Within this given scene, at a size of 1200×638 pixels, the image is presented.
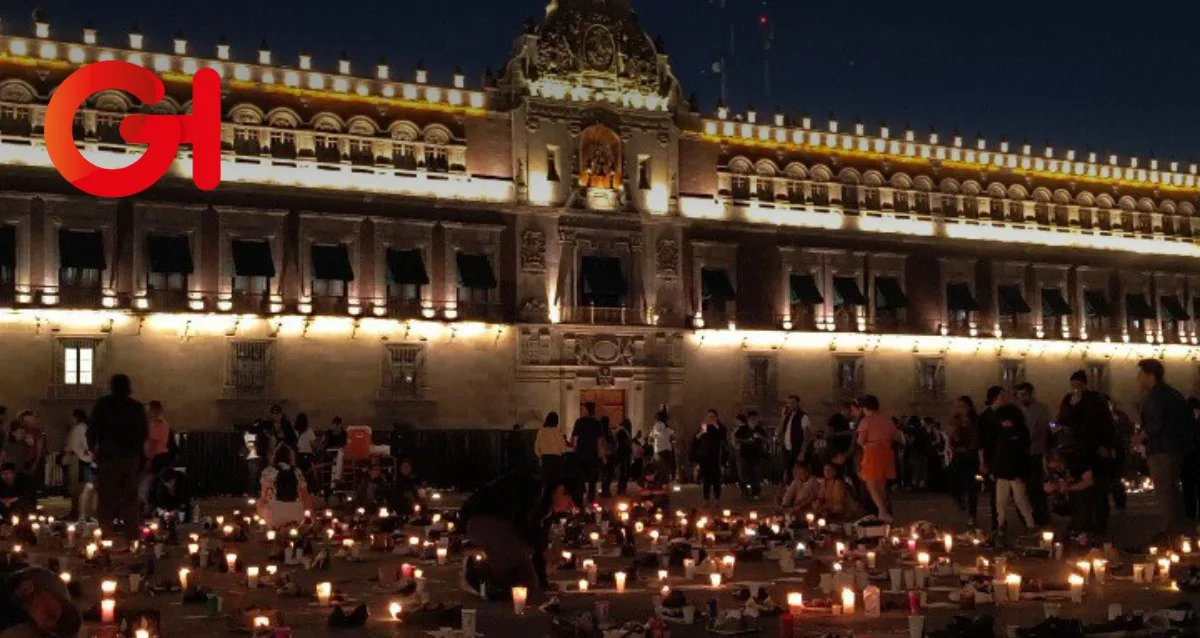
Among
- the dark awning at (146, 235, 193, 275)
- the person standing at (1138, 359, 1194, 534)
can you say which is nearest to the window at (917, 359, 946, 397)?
the dark awning at (146, 235, 193, 275)

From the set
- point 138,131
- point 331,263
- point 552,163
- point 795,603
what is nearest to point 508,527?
point 795,603

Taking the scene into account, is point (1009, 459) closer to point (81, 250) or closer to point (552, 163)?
point (81, 250)

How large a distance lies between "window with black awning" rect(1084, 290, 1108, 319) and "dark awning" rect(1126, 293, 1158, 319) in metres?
1.15

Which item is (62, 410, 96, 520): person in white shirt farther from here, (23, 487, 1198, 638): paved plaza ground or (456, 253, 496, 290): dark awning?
(456, 253, 496, 290): dark awning

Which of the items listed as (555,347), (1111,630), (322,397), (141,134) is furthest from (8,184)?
(1111,630)

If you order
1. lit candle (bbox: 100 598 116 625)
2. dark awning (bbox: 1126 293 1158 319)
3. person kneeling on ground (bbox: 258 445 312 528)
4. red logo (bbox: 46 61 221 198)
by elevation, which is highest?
red logo (bbox: 46 61 221 198)

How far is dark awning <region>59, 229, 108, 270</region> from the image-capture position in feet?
116

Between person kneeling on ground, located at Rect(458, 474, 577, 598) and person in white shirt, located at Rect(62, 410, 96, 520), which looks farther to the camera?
person in white shirt, located at Rect(62, 410, 96, 520)

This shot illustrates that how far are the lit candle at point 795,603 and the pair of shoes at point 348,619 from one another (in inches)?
126

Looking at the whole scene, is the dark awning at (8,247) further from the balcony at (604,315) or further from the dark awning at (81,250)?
the balcony at (604,315)

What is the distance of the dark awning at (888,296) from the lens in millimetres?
46812

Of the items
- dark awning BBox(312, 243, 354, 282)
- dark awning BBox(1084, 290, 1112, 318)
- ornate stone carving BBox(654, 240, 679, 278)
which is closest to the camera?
dark awning BBox(312, 243, 354, 282)

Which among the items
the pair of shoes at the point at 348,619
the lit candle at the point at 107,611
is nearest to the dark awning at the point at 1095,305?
the pair of shoes at the point at 348,619

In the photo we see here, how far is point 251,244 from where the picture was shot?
124ft
